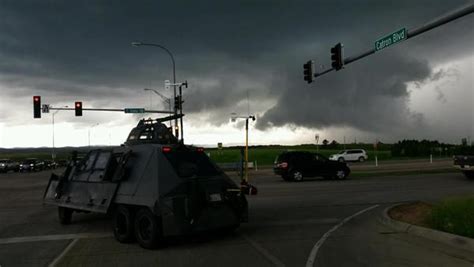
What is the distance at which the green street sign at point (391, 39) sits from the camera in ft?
55.7

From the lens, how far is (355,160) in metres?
71.1

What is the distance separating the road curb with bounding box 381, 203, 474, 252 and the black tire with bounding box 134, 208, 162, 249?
506 centimetres

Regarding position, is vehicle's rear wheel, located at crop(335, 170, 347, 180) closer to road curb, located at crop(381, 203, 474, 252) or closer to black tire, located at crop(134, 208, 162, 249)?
road curb, located at crop(381, 203, 474, 252)

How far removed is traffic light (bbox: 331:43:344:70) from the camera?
22.0 m

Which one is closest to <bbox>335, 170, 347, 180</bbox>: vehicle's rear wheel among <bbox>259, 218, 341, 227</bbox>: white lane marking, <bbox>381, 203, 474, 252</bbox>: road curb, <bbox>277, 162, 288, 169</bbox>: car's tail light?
<bbox>277, 162, 288, 169</bbox>: car's tail light

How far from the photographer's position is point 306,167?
30.7 meters

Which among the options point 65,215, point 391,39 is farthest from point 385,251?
point 391,39

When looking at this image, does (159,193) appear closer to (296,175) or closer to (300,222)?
(300,222)

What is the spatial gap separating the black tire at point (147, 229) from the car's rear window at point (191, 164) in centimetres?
97

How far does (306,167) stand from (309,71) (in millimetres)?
7342

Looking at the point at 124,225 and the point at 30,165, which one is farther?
the point at 30,165

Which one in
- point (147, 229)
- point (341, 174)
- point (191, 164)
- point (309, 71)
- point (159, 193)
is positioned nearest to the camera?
point (159, 193)

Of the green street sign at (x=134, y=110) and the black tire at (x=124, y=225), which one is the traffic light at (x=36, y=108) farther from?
the black tire at (x=124, y=225)

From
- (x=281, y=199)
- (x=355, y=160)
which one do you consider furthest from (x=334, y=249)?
(x=355, y=160)
